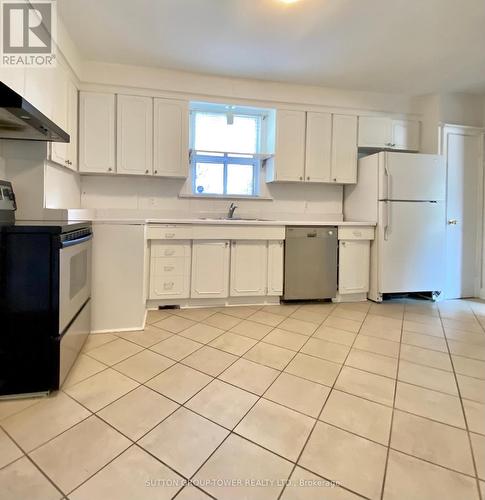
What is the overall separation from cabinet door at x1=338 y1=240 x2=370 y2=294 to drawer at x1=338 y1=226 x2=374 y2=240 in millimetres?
48

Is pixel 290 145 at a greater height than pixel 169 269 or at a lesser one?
greater

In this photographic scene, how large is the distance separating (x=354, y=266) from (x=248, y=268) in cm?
124

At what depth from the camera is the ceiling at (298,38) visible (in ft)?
7.30

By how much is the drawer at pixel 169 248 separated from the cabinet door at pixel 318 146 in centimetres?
167

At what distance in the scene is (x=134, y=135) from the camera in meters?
3.16

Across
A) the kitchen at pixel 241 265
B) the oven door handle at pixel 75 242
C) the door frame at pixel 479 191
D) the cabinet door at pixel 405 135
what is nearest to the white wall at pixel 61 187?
the kitchen at pixel 241 265

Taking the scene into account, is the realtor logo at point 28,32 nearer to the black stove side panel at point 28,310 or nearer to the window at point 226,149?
the black stove side panel at point 28,310

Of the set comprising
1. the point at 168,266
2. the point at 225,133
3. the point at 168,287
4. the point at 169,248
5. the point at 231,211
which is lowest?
the point at 168,287

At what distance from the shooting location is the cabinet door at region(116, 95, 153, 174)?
3.12m

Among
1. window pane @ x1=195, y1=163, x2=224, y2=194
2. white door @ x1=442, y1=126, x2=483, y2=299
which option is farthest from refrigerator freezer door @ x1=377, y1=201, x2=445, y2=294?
window pane @ x1=195, y1=163, x2=224, y2=194

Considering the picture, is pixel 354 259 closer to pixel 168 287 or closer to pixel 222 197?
pixel 222 197

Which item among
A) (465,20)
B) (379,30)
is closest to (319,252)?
(379,30)

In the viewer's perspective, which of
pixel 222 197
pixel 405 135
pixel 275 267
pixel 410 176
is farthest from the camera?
pixel 405 135

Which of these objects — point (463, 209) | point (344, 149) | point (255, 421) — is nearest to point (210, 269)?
point (255, 421)
